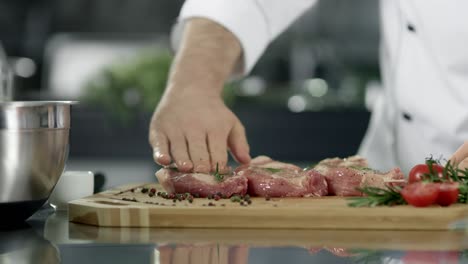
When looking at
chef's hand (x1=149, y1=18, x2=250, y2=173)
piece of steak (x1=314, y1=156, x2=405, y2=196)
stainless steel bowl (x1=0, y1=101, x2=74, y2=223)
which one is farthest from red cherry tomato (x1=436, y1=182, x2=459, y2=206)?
stainless steel bowl (x1=0, y1=101, x2=74, y2=223)

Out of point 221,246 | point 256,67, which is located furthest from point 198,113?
point 256,67

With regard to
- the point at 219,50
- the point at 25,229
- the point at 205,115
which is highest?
the point at 219,50

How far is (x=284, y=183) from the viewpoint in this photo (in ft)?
4.84

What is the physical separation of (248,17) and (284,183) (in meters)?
0.59

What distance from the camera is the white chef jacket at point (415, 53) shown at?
192cm

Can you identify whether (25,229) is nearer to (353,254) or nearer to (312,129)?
(353,254)

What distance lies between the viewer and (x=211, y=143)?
165 centimetres

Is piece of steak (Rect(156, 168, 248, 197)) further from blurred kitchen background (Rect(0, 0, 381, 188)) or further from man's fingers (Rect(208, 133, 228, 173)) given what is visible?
blurred kitchen background (Rect(0, 0, 381, 188))

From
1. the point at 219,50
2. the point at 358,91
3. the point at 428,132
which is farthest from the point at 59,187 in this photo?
the point at 358,91

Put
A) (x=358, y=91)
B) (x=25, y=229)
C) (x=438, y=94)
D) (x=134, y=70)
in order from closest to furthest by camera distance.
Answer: (x=25, y=229) → (x=438, y=94) → (x=134, y=70) → (x=358, y=91)

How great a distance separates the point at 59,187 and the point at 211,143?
1.12ft

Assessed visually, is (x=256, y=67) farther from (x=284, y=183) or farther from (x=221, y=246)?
(x=221, y=246)

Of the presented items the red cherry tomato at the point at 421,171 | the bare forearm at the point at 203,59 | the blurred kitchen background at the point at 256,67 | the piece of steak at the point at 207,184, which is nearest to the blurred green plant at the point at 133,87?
the blurred kitchen background at the point at 256,67

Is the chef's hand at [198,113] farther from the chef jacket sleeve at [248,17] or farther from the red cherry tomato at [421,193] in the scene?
the red cherry tomato at [421,193]
